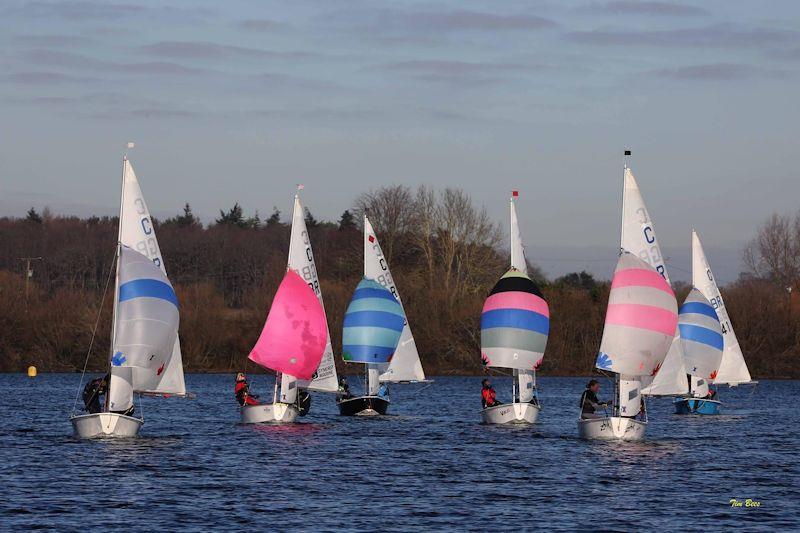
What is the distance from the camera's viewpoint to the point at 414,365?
6122 centimetres

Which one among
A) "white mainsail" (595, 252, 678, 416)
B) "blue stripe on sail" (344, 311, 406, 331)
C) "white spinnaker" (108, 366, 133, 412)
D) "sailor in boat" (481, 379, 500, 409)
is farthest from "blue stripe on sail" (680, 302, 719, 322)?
"white spinnaker" (108, 366, 133, 412)

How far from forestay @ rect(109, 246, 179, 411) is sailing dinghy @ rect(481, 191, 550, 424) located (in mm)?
14602

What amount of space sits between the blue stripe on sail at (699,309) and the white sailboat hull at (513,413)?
486 inches

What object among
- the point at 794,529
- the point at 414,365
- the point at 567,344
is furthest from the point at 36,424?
the point at 567,344

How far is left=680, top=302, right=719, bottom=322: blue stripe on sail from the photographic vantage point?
63000mm

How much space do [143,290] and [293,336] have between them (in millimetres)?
10333

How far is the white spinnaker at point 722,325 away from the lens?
68938 mm

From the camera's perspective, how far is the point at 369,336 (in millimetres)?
58219

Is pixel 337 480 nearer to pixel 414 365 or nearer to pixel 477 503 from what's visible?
pixel 477 503

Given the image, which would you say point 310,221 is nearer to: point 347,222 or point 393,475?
point 347,222

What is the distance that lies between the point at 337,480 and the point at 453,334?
78.6 m

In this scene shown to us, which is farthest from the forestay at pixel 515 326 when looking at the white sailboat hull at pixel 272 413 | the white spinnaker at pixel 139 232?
the white spinnaker at pixel 139 232

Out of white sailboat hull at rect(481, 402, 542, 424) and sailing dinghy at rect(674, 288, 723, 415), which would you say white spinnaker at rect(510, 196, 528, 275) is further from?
sailing dinghy at rect(674, 288, 723, 415)

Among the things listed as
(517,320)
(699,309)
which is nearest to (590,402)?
(517,320)
